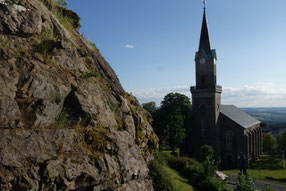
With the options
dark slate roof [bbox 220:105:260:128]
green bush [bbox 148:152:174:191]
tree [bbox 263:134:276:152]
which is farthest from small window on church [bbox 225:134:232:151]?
green bush [bbox 148:152:174:191]

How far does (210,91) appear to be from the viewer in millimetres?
39688

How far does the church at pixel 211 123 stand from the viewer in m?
39.2

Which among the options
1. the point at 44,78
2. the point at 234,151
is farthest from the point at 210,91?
the point at 44,78

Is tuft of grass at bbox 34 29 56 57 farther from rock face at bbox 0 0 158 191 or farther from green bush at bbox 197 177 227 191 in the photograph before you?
green bush at bbox 197 177 227 191

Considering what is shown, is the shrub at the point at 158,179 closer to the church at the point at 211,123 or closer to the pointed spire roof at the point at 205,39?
the church at the point at 211,123

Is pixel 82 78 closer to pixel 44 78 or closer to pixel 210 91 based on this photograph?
pixel 44 78

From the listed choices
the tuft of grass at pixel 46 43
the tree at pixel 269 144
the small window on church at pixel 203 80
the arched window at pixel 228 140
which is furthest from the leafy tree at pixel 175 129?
the tuft of grass at pixel 46 43

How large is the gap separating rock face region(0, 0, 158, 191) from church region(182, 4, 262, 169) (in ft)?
114

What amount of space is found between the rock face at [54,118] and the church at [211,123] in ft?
114

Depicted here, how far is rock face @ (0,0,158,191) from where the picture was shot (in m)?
4.34

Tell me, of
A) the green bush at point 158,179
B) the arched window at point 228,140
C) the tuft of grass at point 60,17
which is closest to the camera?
the tuft of grass at point 60,17

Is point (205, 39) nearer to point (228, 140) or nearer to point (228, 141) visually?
point (228, 140)

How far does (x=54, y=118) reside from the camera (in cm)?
529

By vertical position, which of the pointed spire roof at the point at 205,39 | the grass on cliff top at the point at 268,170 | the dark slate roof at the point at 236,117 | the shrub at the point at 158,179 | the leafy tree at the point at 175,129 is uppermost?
the pointed spire roof at the point at 205,39
